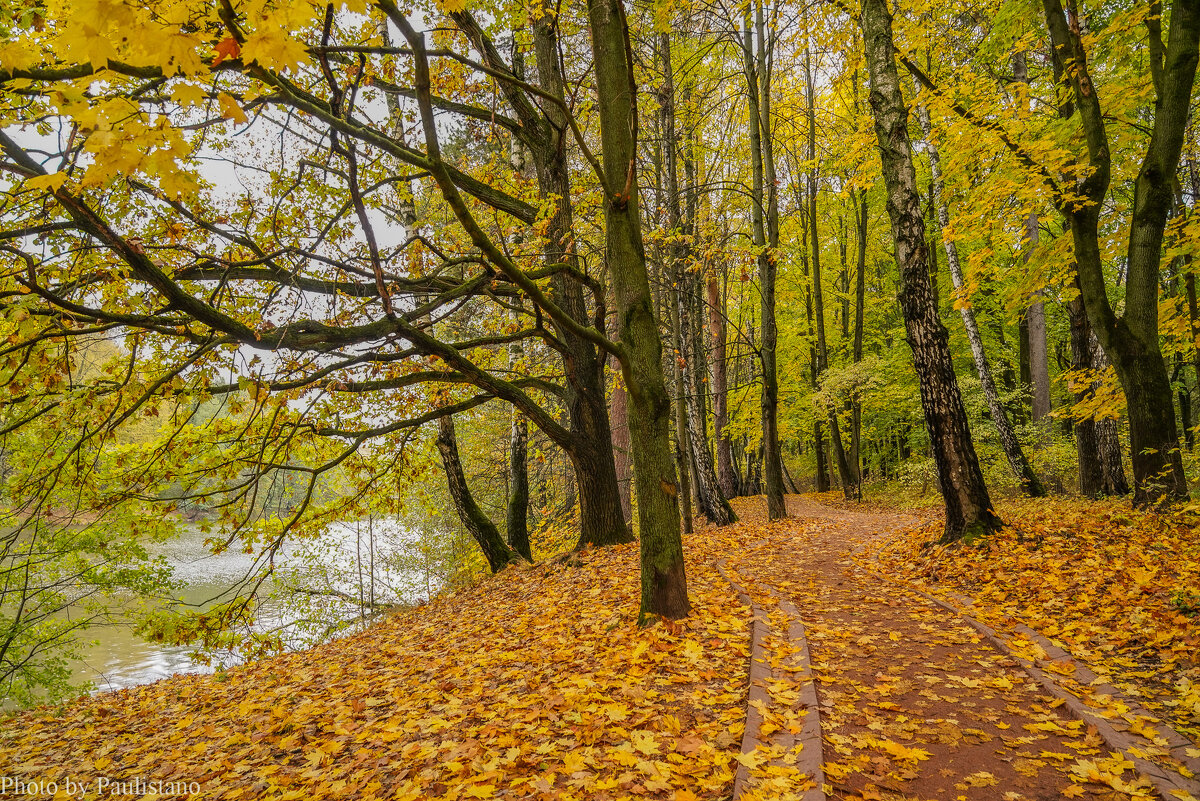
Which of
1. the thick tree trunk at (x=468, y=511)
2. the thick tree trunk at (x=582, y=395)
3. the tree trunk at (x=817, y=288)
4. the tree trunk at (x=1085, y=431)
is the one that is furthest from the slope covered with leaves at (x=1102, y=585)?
the tree trunk at (x=817, y=288)

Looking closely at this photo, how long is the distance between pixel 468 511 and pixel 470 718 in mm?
6442

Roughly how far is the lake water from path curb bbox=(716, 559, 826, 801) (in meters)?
6.63

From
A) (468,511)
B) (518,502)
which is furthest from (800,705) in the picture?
(518,502)

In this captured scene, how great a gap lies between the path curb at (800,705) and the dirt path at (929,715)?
7cm

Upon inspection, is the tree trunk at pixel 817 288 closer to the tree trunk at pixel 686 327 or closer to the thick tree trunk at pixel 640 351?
the tree trunk at pixel 686 327

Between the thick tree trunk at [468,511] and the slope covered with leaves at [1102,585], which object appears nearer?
the slope covered with leaves at [1102,585]

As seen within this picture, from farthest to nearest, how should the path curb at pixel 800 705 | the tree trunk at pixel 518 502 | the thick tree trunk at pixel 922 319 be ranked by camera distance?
1. the tree trunk at pixel 518 502
2. the thick tree trunk at pixel 922 319
3. the path curb at pixel 800 705

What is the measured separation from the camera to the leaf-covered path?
2367mm

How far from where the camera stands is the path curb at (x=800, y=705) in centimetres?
233

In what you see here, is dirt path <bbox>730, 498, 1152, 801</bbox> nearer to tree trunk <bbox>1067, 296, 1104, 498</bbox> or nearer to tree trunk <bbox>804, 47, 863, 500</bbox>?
tree trunk <bbox>1067, 296, 1104, 498</bbox>

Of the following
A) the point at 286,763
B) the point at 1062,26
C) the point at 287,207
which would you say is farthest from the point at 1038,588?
the point at 287,207

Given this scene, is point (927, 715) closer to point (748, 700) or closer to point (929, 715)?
point (929, 715)

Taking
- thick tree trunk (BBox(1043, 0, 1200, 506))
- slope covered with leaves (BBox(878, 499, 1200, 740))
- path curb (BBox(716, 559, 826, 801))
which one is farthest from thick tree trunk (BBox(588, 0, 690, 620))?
thick tree trunk (BBox(1043, 0, 1200, 506))

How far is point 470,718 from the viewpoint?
10.9ft
